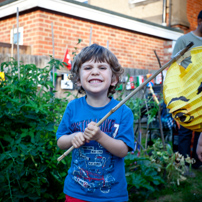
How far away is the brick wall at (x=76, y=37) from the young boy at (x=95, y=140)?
16.5 feet

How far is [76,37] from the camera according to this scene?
24.1 feet

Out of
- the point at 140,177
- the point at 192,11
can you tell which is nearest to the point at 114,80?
the point at 140,177

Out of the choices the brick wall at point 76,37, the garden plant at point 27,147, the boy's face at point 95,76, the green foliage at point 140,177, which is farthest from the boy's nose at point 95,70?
the brick wall at point 76,37

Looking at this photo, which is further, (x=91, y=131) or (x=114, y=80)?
(x=114, y=80)

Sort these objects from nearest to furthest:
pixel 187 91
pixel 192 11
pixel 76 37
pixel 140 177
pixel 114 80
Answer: pixel 187 91, pixel 114 80, pixel 140 177, pixel 76 37, pixel 192 11

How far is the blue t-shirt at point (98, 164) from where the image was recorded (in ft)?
5.36

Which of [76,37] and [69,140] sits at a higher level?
[76,37]

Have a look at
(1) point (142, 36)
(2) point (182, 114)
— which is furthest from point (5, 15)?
(2) point (182, 114)

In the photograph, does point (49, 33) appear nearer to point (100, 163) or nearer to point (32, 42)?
point (32, 42)

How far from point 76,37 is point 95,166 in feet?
19.9

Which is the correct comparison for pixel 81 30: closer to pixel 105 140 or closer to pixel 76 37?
pixel 76 37

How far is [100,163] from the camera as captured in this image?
165 centimetres

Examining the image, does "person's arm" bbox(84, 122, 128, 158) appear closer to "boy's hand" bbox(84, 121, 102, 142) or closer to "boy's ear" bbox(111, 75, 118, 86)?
"boy's hand" bbox(84, 121, 102, 142)

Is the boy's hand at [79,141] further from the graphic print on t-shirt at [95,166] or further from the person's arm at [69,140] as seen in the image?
the graphic print on t-shirt at [95,166]
